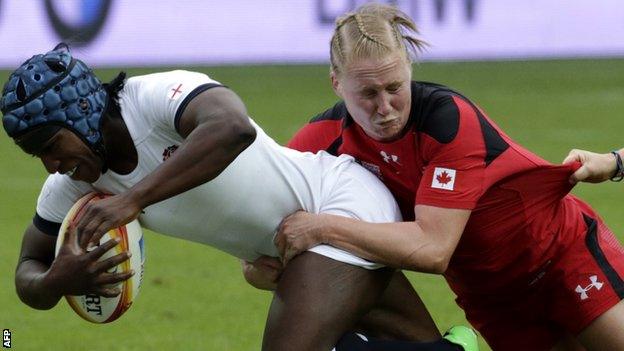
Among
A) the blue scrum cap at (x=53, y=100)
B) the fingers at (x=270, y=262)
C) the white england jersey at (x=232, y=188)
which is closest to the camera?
the blue scrum cap at (x=53, y=100)

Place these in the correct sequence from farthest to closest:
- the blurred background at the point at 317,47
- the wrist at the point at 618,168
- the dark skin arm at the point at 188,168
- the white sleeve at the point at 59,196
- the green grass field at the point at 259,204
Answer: the blurred background at the point at 317,47, the green grass field at the point at 259,204, the wrist at the point at 618,168, the white sleeve at the point at 59,196, the dark skin arm at the point at 188,168

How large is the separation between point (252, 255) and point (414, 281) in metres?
2.75

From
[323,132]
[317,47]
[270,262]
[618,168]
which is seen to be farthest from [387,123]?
[317,47]

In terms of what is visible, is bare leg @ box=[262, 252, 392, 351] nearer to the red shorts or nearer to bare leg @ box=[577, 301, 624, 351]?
the red shorts

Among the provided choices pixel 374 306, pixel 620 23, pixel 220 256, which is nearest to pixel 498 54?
pixel 620 23

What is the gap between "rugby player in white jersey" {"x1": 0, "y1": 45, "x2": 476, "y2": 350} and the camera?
5.22 m

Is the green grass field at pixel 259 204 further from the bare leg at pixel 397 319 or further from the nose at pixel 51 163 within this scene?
the nose at pixel 51 163

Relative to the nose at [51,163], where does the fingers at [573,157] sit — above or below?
below

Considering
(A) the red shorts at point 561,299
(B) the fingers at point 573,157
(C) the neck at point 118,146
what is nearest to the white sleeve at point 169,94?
(C) the neck at point 118,146

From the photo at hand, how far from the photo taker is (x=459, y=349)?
5852 mm

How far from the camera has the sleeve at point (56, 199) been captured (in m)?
5.82

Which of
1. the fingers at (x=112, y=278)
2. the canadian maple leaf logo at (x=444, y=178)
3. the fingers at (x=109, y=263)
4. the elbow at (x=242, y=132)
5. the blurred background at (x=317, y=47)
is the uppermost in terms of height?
the elbow at (x=242, y=132)

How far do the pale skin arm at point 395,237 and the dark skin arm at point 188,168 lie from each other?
566mm

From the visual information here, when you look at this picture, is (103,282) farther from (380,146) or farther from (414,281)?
(414,281)
